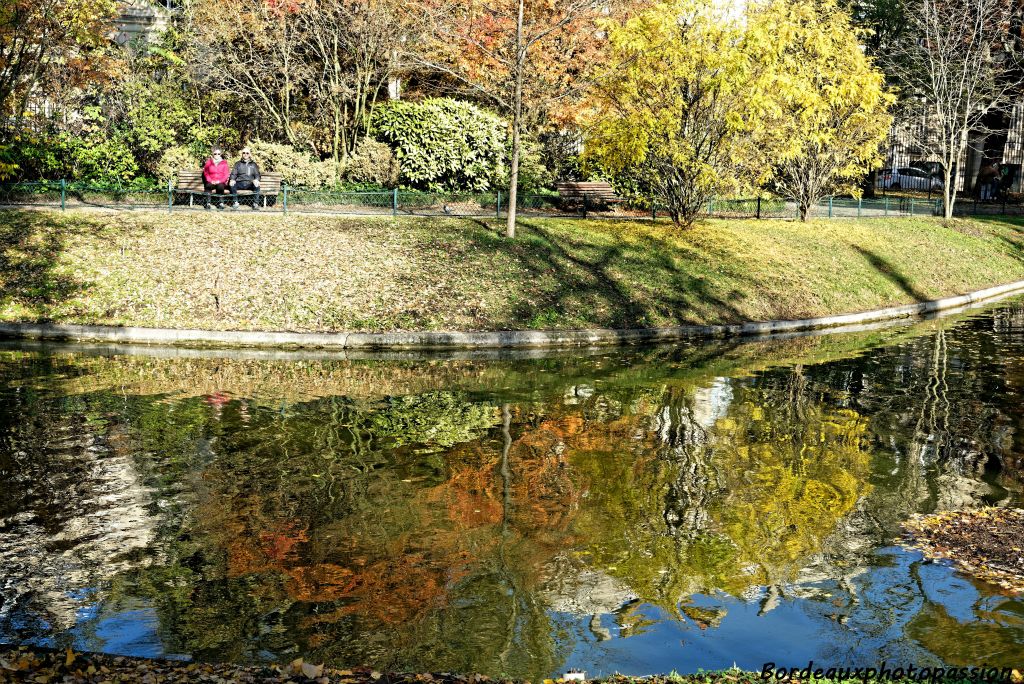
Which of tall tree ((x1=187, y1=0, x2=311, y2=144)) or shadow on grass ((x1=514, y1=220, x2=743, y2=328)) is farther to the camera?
tall tree ((x1=187, y1=0, x2=311, y2=144))

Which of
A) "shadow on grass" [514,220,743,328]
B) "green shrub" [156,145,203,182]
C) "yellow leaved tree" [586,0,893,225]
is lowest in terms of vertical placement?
"shadow on grass" [514,220,743,328]

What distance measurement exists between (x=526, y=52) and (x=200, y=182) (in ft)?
34.5

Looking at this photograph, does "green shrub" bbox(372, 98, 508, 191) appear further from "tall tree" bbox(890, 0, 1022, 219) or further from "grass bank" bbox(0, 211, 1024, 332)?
"tall tree" bbox(890, 0, 1022, 219)

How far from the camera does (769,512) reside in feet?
35.0

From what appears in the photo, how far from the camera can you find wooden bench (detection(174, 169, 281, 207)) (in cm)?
2777

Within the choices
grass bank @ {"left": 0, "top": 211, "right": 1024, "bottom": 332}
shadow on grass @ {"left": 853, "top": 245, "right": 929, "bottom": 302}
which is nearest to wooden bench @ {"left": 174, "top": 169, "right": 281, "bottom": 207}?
grass bank @ {"left": 0, "top": 211, "right": 1024, "bottom": 332}

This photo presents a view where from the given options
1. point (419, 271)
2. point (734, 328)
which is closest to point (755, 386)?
point (734, 328)

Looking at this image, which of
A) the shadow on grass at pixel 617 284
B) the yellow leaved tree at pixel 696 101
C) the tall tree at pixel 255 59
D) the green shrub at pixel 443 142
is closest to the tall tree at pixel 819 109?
the yellow leaved tree at pixel 696 101

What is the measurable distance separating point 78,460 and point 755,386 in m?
10.3

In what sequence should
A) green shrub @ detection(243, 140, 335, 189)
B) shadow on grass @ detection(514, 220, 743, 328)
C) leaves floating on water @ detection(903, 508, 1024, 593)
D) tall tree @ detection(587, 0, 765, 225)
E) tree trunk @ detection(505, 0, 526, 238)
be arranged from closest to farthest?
leaves floating on water @ detection(903, 508, 1024, 593) < shadow on grass @ detection(514, 220, 743, 328) < tree trunk @ detection(505, 0, 526, 238) < tall tree @ detection(587, 0, 765, 225) < green shrub @ detection(243, 140, 335, 189)

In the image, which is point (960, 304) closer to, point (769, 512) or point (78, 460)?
point (769, 512)

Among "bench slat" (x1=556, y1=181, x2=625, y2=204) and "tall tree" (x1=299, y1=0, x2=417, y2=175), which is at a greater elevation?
"tall tree" (x1=299, y1=0, x2=417, y2=175)

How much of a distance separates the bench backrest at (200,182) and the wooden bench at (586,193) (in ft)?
27.5

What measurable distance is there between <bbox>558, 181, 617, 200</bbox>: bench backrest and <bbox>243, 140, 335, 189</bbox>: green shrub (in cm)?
686
